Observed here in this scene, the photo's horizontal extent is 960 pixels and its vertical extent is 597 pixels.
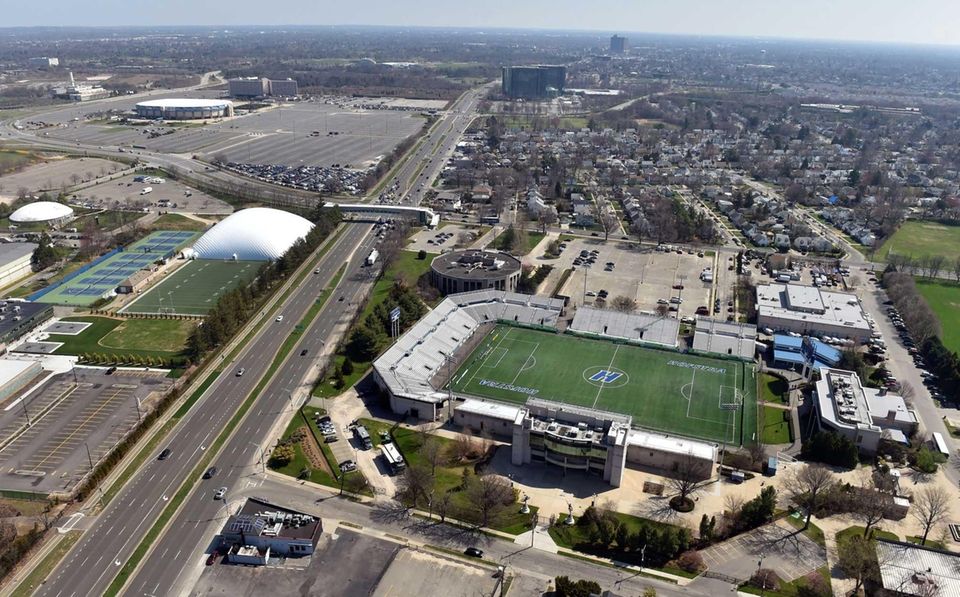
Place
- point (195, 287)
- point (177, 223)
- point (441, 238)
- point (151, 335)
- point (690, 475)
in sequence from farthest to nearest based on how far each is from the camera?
point (177, 223) < point (441, 238) < point (195, 287) < point (151, 335) < point (690, 475)

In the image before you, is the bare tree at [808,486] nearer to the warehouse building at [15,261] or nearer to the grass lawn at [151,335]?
the grass lawn at [151,335]

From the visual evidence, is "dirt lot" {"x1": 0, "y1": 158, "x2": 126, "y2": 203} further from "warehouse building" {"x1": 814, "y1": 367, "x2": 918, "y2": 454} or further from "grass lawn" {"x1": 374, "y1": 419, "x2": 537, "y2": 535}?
"warehouse building" {"x1": 814, "y1": 367, "x2": 918, "y2": 454}

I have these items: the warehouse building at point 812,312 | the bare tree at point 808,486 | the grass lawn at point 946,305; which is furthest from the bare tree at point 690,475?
the grass lawn at point 946,305

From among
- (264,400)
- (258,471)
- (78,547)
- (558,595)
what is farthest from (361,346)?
(558,595)

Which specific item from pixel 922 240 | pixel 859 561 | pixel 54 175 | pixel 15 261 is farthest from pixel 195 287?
pixel 922 240

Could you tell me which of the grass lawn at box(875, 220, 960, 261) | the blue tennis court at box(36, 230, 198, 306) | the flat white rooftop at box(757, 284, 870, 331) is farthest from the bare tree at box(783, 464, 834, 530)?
the blue tennis court at box(36, 230, 198, 306)

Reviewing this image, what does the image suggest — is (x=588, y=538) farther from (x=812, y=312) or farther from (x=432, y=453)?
(x=812, y=312)
